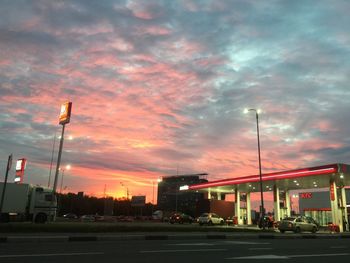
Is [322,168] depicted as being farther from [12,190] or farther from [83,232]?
[12,190]

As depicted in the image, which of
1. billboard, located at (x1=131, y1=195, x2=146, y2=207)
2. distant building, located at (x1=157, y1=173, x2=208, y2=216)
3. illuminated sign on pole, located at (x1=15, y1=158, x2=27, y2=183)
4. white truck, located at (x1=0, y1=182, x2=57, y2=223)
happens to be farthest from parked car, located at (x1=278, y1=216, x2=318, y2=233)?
distant building, located at (x1=157, y1=173, x2=208, y2=216)

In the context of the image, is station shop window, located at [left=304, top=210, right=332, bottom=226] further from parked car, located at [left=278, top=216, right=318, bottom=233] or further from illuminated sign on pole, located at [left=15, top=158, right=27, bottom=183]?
illuminated sign on pole, located at [left=15, top=158, right=27, bottom=183]

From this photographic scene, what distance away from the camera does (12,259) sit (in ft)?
31.5

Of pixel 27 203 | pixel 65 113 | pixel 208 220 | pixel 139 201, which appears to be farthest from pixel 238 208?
pixel 27 203

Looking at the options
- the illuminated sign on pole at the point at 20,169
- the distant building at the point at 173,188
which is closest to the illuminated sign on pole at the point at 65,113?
the illuminated sign on pole at the point at 20,169

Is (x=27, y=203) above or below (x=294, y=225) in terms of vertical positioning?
above

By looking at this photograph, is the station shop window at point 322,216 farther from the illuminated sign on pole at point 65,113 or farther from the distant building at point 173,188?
the distant building at point 173,188

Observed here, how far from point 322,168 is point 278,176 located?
7.26 metres

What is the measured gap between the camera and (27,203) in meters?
34.0

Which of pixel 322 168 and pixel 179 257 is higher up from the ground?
pixel 322 168

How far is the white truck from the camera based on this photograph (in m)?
33.2

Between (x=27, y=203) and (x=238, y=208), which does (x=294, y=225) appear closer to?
(x=27, y=203)

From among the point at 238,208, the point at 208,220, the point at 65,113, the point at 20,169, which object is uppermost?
the point at 65,113

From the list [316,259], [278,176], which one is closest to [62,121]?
[278,176]
